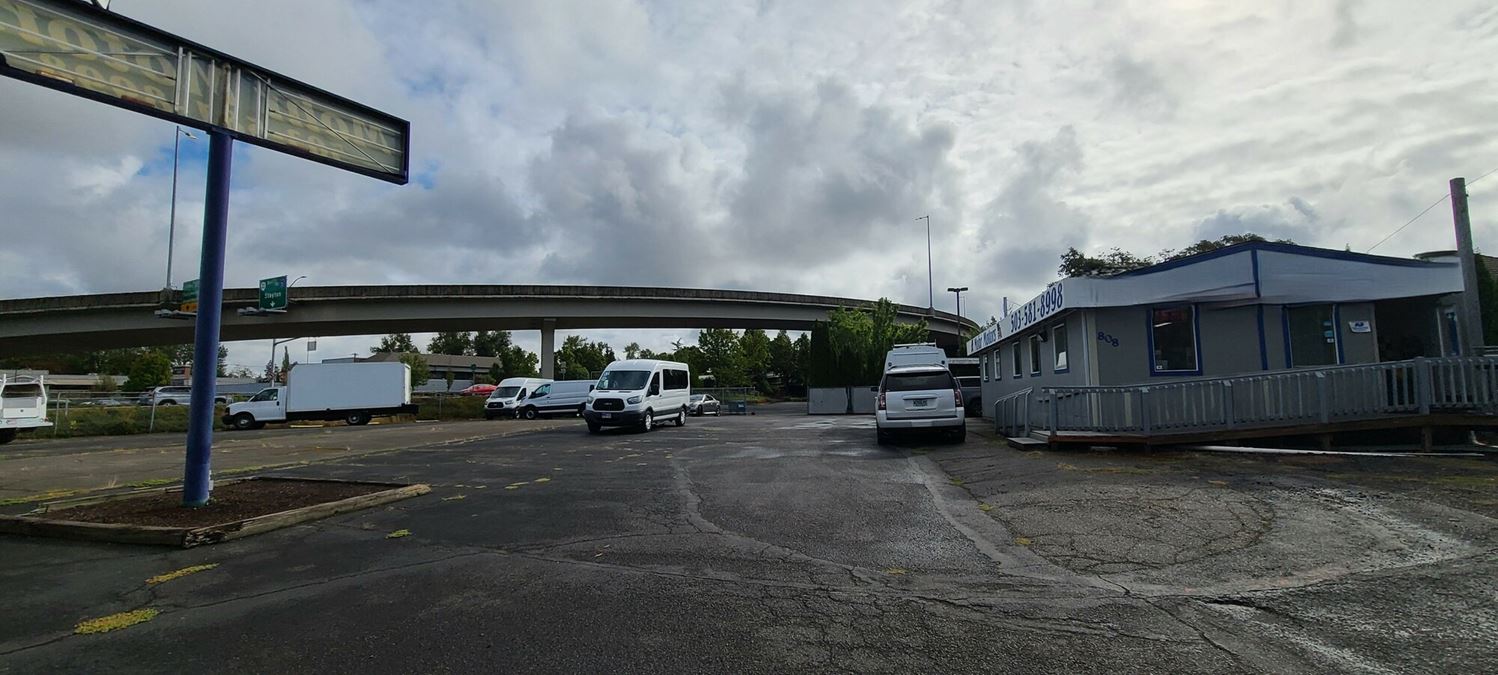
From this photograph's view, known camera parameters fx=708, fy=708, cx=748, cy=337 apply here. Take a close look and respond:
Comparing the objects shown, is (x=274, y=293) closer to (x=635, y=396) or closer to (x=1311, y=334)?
(x=635, y=396)

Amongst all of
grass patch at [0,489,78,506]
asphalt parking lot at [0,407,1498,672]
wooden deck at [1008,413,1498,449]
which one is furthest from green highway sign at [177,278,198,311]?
wooden deck at [1008,413,1498,449]

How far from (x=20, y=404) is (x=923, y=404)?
93.9ft

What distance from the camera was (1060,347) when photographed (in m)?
16.9

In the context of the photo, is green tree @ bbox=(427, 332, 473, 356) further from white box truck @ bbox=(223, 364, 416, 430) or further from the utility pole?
the utility pole

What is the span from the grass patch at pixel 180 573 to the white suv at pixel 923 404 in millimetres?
11887

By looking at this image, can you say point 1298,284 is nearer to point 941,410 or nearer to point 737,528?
point 941,410

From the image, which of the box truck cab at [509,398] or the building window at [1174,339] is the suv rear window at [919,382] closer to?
the building window at [1174,339]

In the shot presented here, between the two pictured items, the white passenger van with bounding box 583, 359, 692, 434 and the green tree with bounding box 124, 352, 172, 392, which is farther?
the green tree with bounding box 124, 352, 172, 392

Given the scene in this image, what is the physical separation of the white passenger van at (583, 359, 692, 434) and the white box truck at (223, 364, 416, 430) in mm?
15772

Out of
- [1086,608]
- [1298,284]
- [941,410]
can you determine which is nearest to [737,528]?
[1086,608]

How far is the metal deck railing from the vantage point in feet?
35.4

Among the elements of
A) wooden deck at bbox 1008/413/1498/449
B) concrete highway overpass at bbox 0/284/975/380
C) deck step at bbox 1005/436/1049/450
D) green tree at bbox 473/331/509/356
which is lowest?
deck step at bbox 1005/436/1049/450

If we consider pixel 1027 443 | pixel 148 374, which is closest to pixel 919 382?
pixel 1027 443

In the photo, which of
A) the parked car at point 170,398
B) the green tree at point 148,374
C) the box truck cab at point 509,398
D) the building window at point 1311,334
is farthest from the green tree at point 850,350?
the green tree at point 148,374
